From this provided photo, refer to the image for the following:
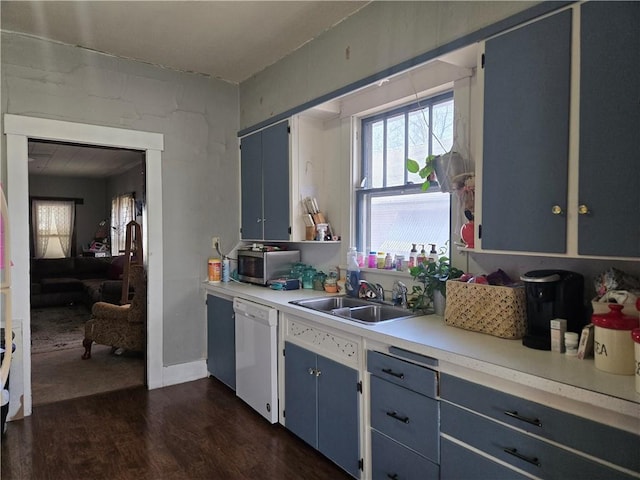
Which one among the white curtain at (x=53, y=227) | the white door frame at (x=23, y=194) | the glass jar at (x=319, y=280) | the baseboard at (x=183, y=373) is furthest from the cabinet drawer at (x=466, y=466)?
the white curtain at (x=53, y=227)

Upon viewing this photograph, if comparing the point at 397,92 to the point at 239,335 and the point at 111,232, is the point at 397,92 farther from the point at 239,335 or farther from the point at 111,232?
the point at 111,232

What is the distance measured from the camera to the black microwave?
3336mm

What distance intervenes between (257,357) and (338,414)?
2.73ft

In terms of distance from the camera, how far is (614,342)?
1355 millimetres

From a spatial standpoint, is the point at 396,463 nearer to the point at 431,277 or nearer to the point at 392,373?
the point at 392,373

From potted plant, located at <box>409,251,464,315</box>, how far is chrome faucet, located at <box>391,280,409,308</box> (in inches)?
4.8

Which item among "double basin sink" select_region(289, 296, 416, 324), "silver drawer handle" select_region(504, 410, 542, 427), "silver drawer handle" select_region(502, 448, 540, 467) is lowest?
"silver drawer handle" select_region(502, 448, 540, 467)

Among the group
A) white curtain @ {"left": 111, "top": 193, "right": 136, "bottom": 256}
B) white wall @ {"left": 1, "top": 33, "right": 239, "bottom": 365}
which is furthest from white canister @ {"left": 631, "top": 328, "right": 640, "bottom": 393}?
white curtain @ {"left": 111, "top": 193, "right": 136, "bottom": 256}

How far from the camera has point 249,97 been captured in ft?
12.1

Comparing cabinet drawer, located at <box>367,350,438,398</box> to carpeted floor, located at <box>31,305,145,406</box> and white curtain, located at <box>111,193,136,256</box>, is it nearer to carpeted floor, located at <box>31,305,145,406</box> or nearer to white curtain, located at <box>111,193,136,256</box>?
carpeted floor, located at <box>31,305,145,406</box>

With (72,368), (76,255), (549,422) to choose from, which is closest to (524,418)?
(549,422)

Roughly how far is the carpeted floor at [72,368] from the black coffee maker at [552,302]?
3205 mm

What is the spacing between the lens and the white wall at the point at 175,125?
302 centimetres

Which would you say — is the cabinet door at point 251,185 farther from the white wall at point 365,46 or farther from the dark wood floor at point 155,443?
the dark wood floor at point 155,443
